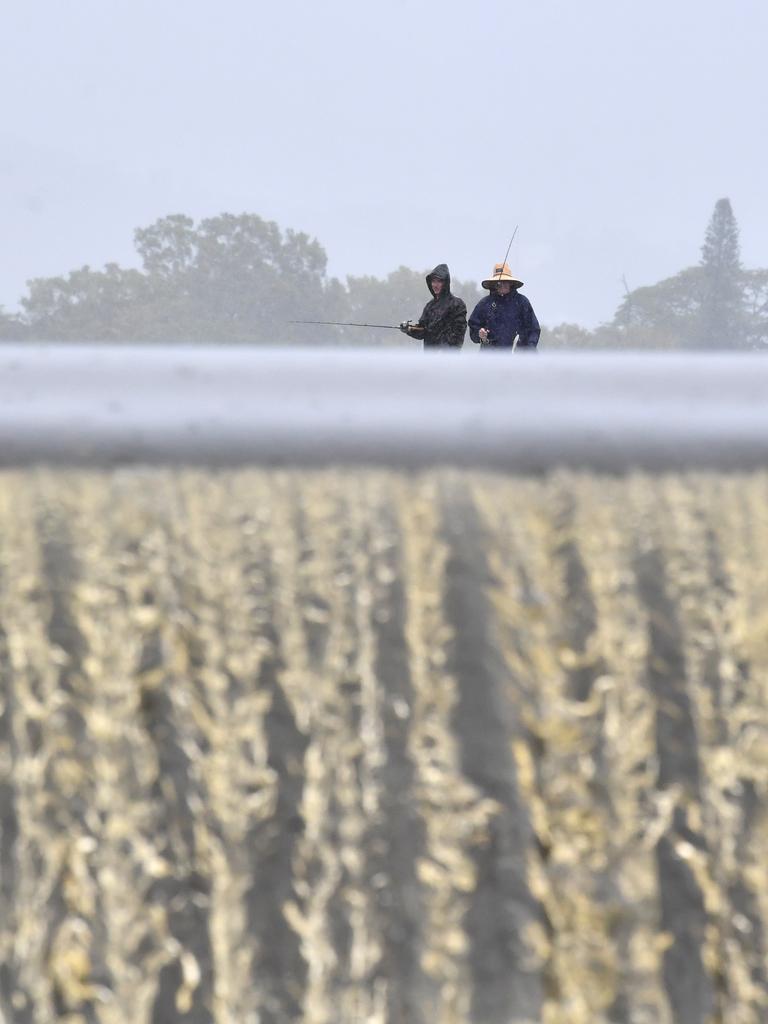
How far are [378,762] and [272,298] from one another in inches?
1783

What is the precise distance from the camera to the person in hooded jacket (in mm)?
6598

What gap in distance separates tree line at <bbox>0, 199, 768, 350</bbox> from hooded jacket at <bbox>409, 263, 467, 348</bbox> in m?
32.7

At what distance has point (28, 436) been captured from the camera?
91cm

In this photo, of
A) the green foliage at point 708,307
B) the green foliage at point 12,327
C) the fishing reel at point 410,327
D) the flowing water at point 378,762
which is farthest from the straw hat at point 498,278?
the green foliage at point 708,307

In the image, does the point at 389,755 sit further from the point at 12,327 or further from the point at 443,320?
the point at 12,327

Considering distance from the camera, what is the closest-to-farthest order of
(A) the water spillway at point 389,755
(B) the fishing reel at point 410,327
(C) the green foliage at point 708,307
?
(A) the water spillway at point 389,755
(B) the fishing reel at point 410,327
(C) the green foliage at point 708,307

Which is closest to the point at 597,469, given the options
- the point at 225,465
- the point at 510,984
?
the point at 225,465

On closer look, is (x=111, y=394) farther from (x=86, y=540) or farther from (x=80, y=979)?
(x=80, y=979)

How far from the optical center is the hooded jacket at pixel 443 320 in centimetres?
660

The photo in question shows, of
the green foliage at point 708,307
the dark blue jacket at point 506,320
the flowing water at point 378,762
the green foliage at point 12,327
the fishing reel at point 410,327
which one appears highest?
the green foliage at point 708,307

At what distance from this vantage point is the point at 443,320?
6641 mm

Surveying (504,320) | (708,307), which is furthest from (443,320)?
(708,307)

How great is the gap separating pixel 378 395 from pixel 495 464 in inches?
3.3

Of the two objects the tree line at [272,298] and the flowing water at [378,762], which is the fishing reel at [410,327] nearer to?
the flowing water at [378,762]
